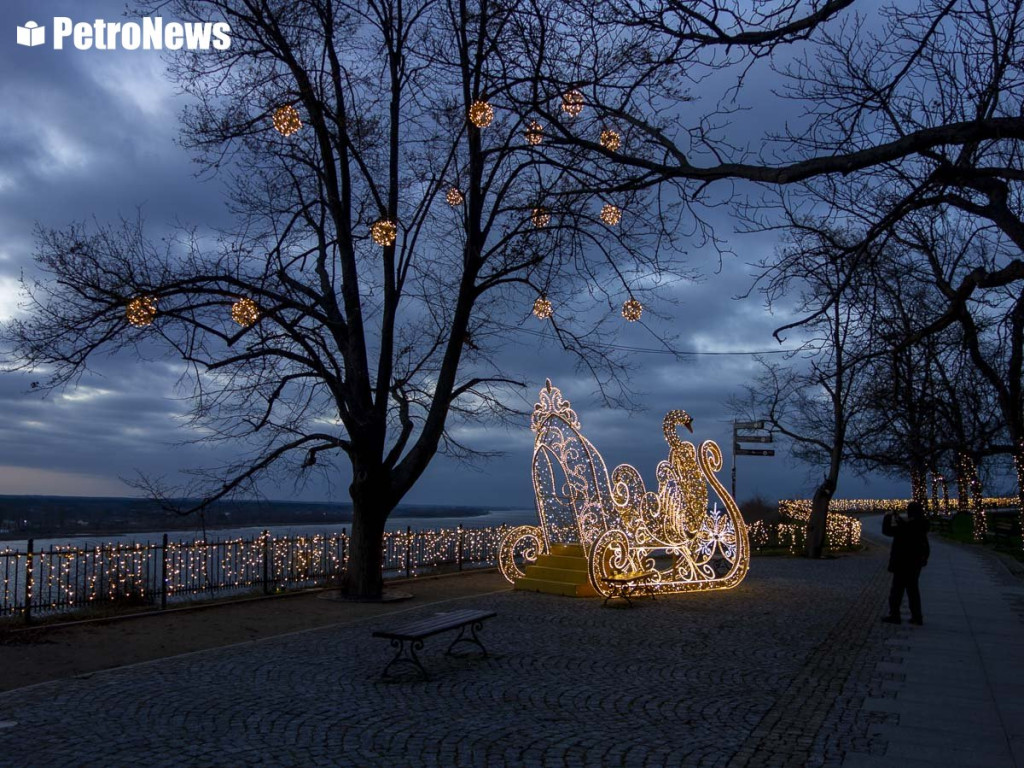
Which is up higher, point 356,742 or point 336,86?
point 336,86

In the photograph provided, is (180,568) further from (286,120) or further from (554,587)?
(286,120)

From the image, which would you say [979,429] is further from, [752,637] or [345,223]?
[345,223]

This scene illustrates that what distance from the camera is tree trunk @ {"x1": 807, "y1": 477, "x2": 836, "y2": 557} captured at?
27188 mm

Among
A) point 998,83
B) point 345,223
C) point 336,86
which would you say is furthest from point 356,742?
point 336,86

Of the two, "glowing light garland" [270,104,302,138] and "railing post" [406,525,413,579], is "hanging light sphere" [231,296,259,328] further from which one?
"railing post" [406,525,413,579]

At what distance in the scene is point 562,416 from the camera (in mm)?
16500

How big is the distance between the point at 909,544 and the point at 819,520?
1556cm

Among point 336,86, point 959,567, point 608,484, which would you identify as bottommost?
point 959,567

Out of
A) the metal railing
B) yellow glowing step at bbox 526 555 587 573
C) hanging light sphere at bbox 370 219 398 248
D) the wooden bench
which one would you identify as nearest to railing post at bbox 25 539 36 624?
the metal railing

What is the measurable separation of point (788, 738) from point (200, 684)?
5.57 m

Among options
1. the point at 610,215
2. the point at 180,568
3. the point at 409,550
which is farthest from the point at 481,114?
the point at 409,550

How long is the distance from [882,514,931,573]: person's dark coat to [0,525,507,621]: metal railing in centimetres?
1063

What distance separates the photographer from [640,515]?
15.8m

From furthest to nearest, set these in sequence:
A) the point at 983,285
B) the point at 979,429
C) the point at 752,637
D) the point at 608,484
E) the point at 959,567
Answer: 1. the point at 959,567
2. the point at 979,429
3. the point at 608,484
4. the point at 752,637
5. the point at 983,285
